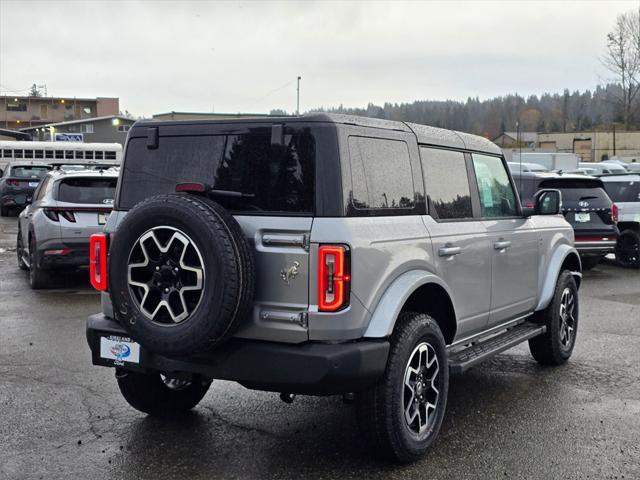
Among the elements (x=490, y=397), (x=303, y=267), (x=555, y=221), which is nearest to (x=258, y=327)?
(x=303, y=267)

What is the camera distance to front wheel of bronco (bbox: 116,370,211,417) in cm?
500

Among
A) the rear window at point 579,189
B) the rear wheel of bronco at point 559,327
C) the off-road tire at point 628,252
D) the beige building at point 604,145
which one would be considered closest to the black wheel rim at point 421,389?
the rear wheel of bronco at point 559,327

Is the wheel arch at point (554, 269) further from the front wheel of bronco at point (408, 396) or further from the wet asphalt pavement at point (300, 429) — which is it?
the front wheel of bronco at point (408, 396)

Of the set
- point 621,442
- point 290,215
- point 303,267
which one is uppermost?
point 290,215

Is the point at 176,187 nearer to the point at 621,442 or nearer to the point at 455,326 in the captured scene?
the point at 455,326

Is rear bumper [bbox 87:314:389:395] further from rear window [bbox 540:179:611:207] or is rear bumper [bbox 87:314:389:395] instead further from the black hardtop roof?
rear window [bbox 540:179:611:207]

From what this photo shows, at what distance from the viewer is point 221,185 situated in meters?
4.29

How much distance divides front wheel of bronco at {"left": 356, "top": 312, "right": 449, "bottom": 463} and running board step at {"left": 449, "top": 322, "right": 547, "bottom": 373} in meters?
0.25

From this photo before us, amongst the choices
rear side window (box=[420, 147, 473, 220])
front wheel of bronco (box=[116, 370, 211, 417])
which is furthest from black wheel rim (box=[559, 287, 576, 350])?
front wheel of bronco (box=[116, 370, 211, 417])

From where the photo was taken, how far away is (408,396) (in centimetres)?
438

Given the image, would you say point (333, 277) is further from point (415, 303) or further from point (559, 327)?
point (559, 327)

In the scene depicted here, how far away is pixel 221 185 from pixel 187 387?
170 cm

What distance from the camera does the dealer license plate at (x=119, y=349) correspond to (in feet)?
14.4

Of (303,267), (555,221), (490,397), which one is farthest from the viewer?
(555,221)
